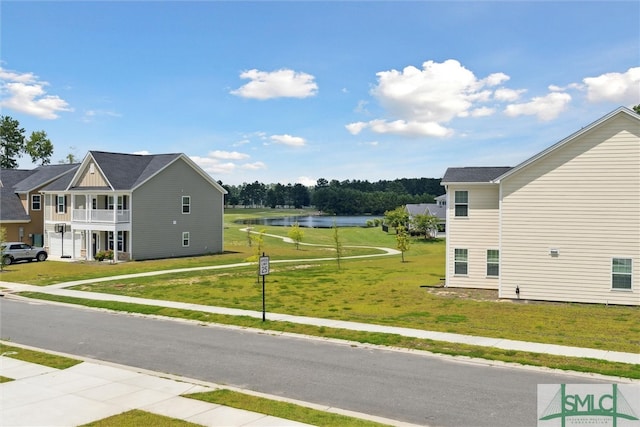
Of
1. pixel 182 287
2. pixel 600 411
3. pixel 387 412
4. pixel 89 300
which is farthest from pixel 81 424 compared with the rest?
pixel 182 287

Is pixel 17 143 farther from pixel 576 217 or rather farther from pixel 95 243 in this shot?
pixel 576 217

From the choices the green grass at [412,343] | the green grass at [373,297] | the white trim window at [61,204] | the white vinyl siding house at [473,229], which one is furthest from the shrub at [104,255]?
the white vinyl siding house at [473,229]

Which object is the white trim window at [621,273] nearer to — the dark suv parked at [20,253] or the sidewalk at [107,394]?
the sidewalk at [107,394]

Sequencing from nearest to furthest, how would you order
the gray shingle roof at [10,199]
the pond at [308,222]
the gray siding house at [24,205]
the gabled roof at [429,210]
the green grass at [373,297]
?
1. the green grass at [373,297]
2. the gray shingle roof at [10,199]
3. the gray siding house at [24,205]
4. the gabled roof at [429,210]
5. the pond at [308,222]

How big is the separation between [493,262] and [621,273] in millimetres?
6199

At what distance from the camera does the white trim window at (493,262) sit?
2709 cm

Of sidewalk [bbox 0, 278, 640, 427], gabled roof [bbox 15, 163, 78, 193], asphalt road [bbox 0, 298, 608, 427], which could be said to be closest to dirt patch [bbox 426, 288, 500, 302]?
sidewalk [bbox 0, 278, 640, 427]

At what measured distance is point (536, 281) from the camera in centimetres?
2366

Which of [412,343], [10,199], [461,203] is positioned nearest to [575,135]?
[461,203]

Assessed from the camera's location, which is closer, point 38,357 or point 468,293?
point 38,357

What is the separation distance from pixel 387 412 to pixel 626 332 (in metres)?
11.3

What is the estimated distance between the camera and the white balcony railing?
4097 centimetres

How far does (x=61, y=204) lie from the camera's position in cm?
4644

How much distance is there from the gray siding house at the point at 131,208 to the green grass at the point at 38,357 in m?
26.5
